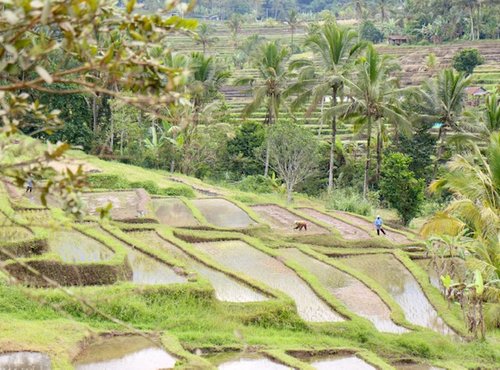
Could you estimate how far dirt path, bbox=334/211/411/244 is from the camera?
18875 millimetres

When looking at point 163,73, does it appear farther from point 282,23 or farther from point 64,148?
point 282,23

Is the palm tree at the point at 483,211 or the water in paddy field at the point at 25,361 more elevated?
the palm tree at the point at 483,211

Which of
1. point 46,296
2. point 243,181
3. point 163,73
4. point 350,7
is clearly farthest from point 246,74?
point 163,73

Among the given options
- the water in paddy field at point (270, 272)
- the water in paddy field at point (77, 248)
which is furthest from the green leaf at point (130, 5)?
the water in paddy field at point (77, 248)

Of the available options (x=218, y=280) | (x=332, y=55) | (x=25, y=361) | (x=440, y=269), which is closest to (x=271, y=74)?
(x=332, y=55)

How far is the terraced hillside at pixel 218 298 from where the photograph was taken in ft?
31.7

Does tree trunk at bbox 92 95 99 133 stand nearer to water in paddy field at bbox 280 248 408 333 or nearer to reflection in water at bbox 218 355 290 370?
water in paddy field at bbox 280 248 408 333

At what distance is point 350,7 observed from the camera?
92000 mm

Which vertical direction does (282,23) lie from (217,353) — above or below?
above

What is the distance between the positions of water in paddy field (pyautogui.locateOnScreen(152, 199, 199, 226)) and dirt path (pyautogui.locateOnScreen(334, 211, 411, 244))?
4.78 m

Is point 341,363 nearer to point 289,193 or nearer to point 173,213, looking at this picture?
point 173,213

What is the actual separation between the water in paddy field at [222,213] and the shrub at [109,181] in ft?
7.21

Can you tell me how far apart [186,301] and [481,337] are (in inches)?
193

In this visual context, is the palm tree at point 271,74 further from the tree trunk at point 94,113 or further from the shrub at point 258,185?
the tree trunk at point 94,113
